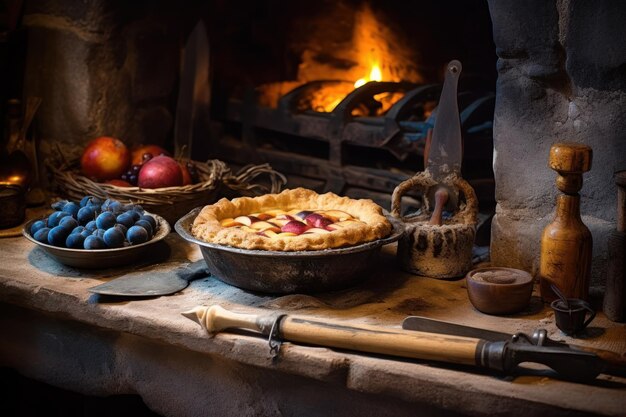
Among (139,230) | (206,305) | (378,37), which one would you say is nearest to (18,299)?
(139,230)

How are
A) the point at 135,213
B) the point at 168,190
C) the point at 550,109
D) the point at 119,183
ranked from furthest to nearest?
the point at 119,183 < the point at 168,190 < the point at 135,213 < the point at 550,109

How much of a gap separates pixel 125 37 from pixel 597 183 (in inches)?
65.0

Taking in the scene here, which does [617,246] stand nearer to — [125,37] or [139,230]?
[139,230]

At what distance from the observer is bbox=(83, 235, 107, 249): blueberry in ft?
7.14

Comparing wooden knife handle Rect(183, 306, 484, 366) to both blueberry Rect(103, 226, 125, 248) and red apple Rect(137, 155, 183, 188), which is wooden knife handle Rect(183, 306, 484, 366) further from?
red apple Rect(137, 155, 183, 188)

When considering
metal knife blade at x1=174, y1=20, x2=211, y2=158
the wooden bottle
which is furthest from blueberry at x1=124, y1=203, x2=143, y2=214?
the wooden bottle

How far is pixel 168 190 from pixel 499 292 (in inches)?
42.3

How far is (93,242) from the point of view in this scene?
2.18 m

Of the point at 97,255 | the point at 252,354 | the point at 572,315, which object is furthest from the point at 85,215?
the point at 572,315

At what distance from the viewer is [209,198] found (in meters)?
2.71

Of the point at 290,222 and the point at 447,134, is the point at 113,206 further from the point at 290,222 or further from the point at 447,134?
the point at 447,134

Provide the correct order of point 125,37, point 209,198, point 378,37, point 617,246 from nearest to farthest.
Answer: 1. point 617,246
2. point 209,198
3. point 125,37
4. point 378,37

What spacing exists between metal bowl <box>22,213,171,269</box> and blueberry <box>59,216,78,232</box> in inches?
2.4

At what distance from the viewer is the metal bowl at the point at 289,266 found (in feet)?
6.44
